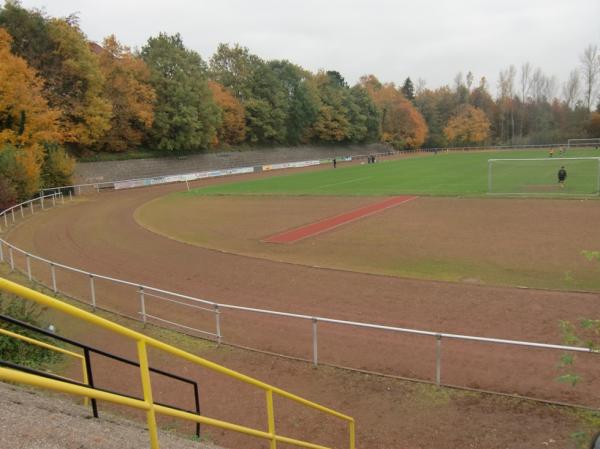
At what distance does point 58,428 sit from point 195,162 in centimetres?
6753

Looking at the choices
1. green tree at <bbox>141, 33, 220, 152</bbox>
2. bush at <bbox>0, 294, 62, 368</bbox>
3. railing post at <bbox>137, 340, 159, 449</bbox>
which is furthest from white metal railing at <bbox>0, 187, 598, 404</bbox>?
green tree at <bbox>141, 33, 220, 152</bbox>

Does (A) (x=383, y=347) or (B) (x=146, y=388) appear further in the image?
(A) (x=383, y=347)

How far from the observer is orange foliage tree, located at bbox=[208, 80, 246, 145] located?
76.9 meters

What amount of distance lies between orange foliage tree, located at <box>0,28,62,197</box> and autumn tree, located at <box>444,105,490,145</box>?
104m

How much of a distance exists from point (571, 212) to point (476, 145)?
10443 cm

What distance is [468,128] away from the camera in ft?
401

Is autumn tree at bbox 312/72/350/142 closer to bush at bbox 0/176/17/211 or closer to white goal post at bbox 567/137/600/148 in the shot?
white goal post at bbox 567/137/600/148

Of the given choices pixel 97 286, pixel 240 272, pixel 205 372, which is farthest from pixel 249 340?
pixel 97 286

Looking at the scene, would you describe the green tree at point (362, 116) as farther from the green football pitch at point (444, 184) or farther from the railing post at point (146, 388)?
the railing post at point (146, 388)

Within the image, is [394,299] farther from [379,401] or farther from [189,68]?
[189,68]

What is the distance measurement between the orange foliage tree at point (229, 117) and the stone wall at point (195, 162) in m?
3.65

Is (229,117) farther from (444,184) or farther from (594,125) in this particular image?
(594,125)

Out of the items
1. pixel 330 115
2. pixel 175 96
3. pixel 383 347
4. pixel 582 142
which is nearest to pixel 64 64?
pixel 175 96

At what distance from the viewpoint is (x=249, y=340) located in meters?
11.3
